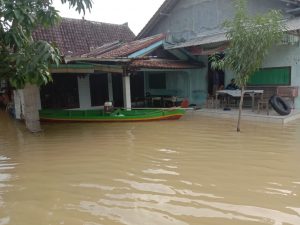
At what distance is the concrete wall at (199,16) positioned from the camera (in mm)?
Result: 12820

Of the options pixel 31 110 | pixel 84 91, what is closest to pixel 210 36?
pixel 84 91

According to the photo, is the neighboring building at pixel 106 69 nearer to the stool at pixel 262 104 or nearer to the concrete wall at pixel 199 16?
the concrete wall at pixel 199 16

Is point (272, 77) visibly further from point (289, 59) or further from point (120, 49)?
point (120, 49)

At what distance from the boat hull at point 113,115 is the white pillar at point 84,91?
9.91 feet

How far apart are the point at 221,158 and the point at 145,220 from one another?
10.0ft

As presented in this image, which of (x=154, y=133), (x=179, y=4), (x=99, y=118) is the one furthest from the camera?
(x=179, y=4)

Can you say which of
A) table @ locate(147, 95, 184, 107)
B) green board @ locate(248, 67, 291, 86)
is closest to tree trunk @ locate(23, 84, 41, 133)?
table @ locate(147, 95, 184, 107)

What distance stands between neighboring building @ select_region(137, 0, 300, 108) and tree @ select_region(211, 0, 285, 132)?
2.33 metres

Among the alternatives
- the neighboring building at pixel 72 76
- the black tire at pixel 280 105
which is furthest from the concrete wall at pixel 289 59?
the neighboring building at pixel 72 76

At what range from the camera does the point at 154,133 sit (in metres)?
9.46

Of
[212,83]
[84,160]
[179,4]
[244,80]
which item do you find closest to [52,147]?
[84,160]

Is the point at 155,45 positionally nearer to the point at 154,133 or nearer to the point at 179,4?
the point at 179,4

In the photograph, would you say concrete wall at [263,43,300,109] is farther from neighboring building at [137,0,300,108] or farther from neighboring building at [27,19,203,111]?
neighboring building at [27,19,203,111]

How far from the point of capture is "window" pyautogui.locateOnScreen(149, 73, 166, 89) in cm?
1655
